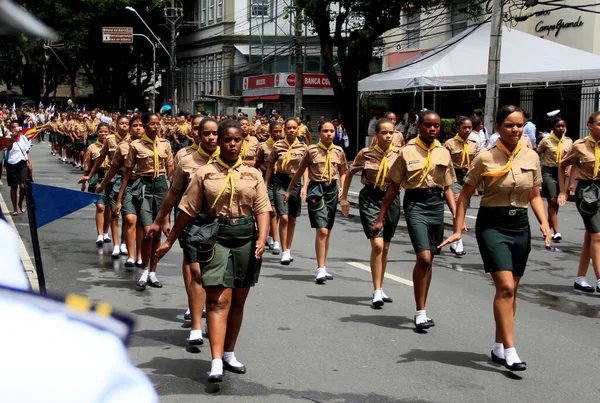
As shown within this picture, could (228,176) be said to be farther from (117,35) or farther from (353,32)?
(117,35)

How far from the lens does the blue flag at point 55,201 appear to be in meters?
3.03

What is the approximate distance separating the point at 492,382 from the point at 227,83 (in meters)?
52.4

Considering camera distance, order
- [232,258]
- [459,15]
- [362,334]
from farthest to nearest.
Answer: [459,15], [362,334], [232,258]

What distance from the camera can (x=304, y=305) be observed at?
8.27 meters

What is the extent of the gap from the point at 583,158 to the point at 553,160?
3.51m

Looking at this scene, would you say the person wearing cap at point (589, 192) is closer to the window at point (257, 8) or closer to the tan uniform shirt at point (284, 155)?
the tan uniform shirt at point (284, 155)

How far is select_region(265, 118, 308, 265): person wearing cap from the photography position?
35.9 feet

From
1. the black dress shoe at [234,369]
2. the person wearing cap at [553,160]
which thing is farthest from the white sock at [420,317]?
the person wearing cap at [553,160]

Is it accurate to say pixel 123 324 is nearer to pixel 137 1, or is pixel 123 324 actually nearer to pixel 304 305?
pixel 304 305

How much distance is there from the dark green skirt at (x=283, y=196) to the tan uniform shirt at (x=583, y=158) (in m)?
3.49

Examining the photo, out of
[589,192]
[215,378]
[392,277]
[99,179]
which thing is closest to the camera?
[215,378]

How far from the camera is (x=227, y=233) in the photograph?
5.93 meters

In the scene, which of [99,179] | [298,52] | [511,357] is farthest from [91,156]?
[298,52]

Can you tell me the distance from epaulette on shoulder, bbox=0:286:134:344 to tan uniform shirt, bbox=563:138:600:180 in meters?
8.44
